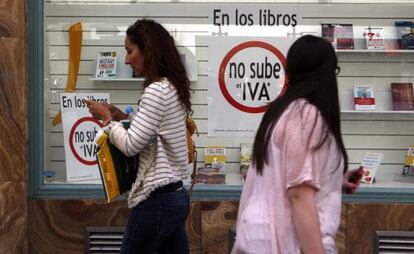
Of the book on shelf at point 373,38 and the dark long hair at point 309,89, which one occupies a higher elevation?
the book on shelf at point 373,38

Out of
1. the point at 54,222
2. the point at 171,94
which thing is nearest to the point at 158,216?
the point at 171,94

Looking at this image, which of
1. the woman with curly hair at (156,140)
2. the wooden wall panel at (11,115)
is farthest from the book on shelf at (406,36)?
the wooden wall panel at (11,115)

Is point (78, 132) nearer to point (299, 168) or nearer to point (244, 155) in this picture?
point (244, 155)

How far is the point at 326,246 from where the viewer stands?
2.44 m

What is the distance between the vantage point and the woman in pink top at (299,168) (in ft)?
7.79

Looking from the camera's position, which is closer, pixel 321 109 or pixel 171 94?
pixel 321 109

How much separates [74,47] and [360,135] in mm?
2457

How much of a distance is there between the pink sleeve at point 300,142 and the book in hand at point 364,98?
3451 mm

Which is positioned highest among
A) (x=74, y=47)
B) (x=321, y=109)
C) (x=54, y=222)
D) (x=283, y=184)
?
(x=74, y=47)

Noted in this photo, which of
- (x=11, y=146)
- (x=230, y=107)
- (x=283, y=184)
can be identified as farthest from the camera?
(x=230, y=107)

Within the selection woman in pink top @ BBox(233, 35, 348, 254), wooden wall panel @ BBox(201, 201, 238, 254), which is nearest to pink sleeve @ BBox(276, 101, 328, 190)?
woman in pink top @ BBox(233, 35, 348, 254)

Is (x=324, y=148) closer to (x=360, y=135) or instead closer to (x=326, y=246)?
(x=326, y=246)

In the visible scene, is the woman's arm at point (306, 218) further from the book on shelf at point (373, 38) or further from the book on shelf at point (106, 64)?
the book on shelf at point (373, 38)

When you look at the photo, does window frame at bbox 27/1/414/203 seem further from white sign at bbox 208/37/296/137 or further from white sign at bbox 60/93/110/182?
white sign at bbox 208/37/296/137
